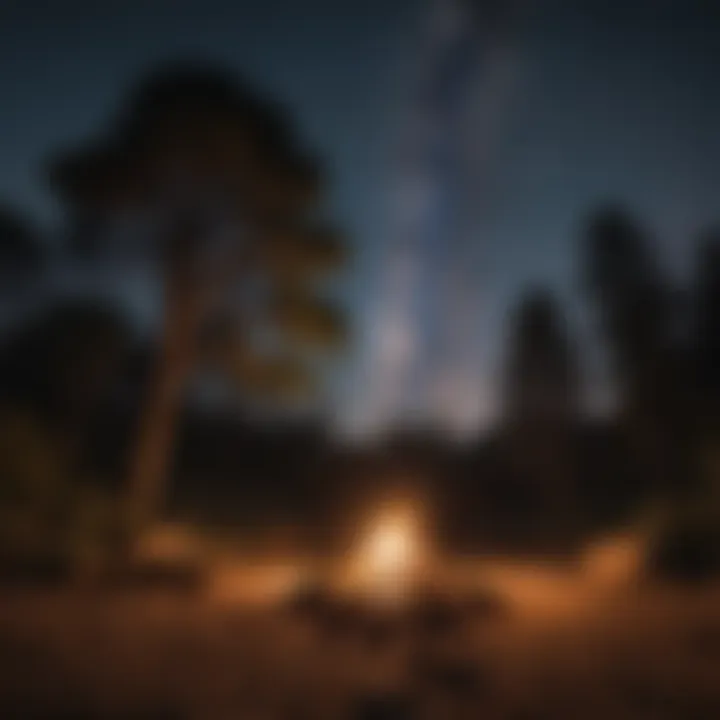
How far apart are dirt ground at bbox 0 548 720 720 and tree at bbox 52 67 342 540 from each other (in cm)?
408

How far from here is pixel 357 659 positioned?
21.2ft

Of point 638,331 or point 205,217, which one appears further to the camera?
point 638,331

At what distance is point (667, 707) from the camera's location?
16.5 feet

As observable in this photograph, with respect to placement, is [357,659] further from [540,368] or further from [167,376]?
[540,368]

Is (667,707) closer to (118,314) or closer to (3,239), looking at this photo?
(118,314)

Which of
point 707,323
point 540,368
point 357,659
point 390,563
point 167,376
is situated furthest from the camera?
point 540,368

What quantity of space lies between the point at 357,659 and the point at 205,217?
7531mm

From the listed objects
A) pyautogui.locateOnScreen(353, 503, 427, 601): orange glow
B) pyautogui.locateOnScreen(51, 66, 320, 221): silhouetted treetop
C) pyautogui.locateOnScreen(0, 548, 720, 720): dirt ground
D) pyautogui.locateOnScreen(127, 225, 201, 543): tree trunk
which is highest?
pyautogui.locateOnScreen(51, 66, 320, 221): silhouetted treetop

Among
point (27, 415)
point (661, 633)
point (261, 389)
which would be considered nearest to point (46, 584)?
point (27, 415)

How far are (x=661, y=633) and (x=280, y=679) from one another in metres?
3.83

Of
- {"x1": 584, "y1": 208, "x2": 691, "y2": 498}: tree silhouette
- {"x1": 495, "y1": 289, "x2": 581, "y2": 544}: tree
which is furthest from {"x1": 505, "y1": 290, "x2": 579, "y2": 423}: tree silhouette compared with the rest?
{"x1": 584, "y1": 208, "x2": 691, "y2": 498}: tree silhouette

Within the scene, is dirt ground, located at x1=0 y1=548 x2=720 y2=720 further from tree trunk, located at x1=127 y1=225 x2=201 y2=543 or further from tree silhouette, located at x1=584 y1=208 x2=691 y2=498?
tree silhouette, located at x1=584 y1=208 x2=691 y2=498

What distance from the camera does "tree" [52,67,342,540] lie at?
424 inches

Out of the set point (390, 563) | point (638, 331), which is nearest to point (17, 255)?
point (390, 563)
